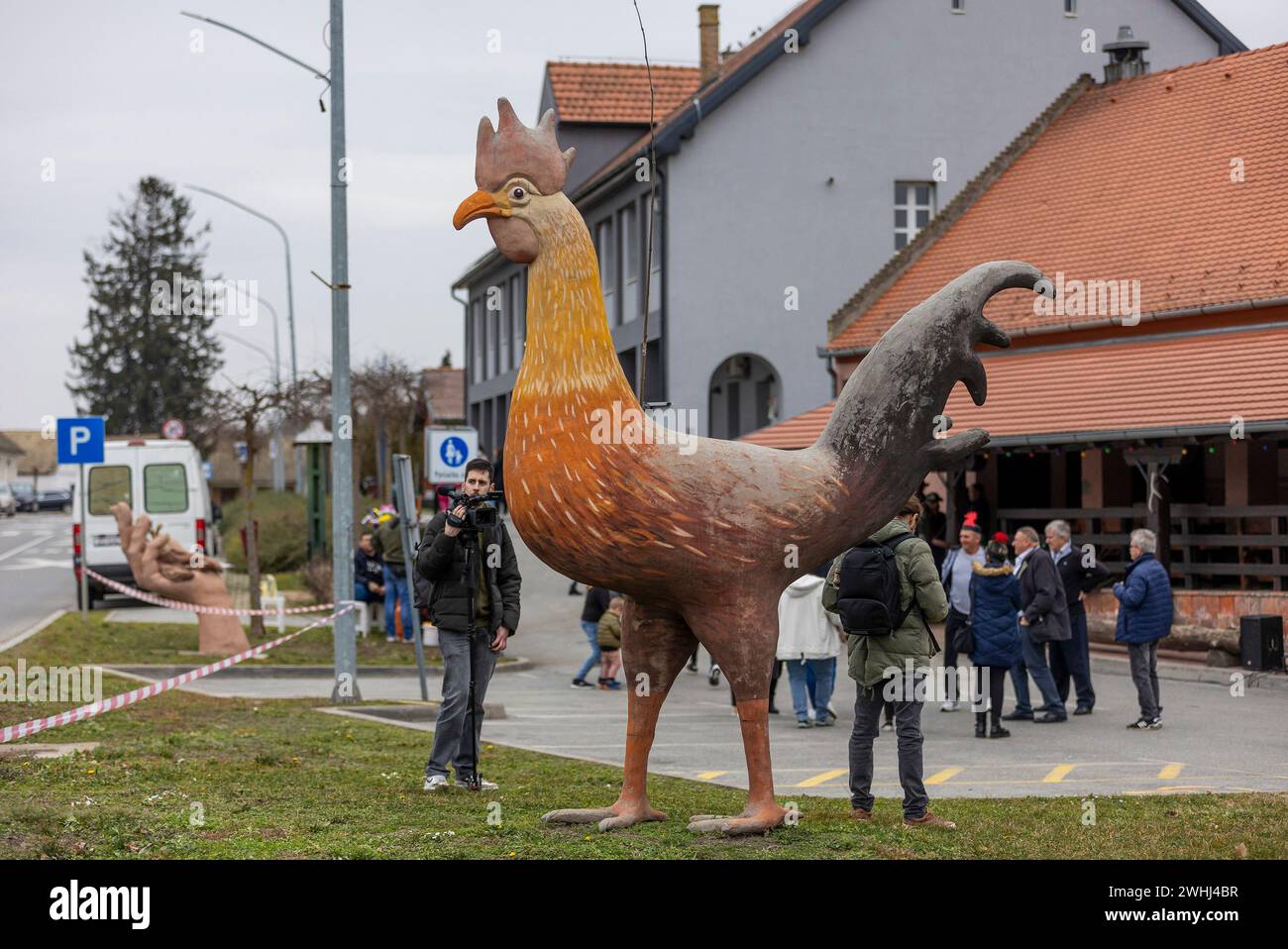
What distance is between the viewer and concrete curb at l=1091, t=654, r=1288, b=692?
17875mm

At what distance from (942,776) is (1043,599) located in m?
3.71

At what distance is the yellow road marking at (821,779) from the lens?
11.0m

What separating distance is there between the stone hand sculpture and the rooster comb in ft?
41.3

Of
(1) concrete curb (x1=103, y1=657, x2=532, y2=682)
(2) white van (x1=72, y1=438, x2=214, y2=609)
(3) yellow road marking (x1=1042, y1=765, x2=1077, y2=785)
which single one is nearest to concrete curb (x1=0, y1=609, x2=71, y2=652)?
(1) concrete curb (x1=103, y1=657, x2=532, y2=682)

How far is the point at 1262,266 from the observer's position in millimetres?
21578

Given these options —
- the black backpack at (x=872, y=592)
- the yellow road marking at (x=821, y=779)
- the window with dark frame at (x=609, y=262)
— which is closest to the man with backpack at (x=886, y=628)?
the black backpack at (x=872, y=592)

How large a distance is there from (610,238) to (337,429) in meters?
20.2

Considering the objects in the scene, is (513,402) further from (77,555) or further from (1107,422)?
(77,555)

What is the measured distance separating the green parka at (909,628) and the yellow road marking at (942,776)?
6.64 feet

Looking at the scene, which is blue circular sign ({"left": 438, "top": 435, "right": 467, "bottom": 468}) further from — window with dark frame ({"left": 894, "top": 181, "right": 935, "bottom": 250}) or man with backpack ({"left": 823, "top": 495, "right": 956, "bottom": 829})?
window with dark frame ({"left": 894, "top": 181, "right": 935, "bottom": 250})

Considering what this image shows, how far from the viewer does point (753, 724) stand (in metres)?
7.93

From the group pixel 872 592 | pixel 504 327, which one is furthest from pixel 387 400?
pixel 872 592
